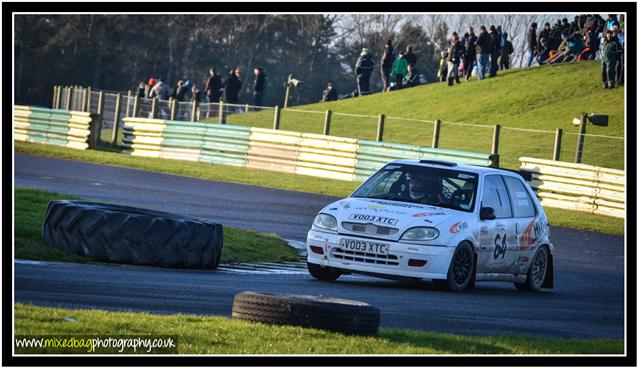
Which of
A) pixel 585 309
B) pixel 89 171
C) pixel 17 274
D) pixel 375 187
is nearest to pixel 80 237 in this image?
pixel 17 274

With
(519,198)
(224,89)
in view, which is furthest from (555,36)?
(519,198)

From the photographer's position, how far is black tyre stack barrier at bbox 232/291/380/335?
8.28 meters

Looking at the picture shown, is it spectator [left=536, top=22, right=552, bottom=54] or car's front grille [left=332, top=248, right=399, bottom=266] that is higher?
spectator [left=536, top=22, right=552, bottom=54]

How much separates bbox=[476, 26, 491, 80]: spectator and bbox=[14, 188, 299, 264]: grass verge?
908 inches

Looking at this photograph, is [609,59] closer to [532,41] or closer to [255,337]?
[532,41]

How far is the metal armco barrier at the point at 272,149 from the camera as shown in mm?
29672

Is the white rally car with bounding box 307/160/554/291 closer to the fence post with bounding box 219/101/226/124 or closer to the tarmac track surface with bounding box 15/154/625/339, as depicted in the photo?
the tarmac track surface with bounding box 15/154/625/339

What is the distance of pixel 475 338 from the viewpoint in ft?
28.7

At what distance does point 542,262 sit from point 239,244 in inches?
144

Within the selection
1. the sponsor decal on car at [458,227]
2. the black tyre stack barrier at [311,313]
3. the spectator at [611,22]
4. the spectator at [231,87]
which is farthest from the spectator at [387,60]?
the black tyre stack barrier at [311,313]

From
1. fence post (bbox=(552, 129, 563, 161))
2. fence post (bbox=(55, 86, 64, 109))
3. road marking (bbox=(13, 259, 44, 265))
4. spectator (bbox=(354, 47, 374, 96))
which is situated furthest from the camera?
fence post (bbox=(55, 86, 64, 109))

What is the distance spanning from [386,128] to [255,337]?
32.8m

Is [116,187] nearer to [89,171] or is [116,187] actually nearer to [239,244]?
[89,171]

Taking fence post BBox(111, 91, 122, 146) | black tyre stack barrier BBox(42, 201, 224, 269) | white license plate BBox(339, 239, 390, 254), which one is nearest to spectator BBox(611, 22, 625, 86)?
fence post BBox(111, 91, 122, 146)
